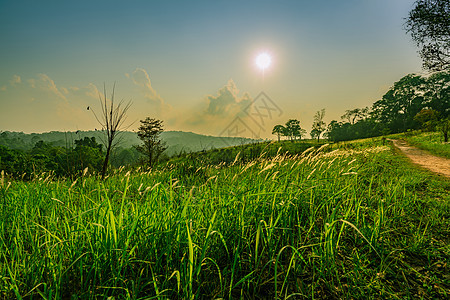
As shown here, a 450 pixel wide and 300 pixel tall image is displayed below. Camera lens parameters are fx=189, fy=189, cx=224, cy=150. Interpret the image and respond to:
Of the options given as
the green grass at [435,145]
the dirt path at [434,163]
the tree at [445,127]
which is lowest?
the dirt path at [434,163]

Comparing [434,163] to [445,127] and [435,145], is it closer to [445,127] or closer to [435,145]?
[435,145]

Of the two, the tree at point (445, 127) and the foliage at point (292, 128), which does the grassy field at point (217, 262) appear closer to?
the tree at point (445, 127)

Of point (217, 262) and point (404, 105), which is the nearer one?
point (217, 262)

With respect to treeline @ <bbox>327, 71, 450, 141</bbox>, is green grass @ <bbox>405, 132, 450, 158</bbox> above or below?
below

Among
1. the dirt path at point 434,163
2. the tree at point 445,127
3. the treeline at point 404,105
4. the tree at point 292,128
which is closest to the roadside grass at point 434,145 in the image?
the tree at point 445,127

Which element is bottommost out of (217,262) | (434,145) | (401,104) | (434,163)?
(434,163)

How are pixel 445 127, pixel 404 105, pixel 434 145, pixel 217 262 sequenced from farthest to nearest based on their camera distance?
pixel 404 105 < pixel 445 127 < pixel 434 145 < pixel 217 262

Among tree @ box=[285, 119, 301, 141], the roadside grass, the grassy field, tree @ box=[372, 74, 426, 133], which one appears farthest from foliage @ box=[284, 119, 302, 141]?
the grassy field

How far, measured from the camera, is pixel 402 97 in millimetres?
69812

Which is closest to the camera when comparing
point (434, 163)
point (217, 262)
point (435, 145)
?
point (217, 262)

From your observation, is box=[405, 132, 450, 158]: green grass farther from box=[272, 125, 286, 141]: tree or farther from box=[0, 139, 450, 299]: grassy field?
box=[272, 125, 286, 141]: tree

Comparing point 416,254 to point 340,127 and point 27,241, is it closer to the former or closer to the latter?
point 27,241

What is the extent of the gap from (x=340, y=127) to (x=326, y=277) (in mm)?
98424

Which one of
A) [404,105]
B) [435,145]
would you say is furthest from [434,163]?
[404,105]
